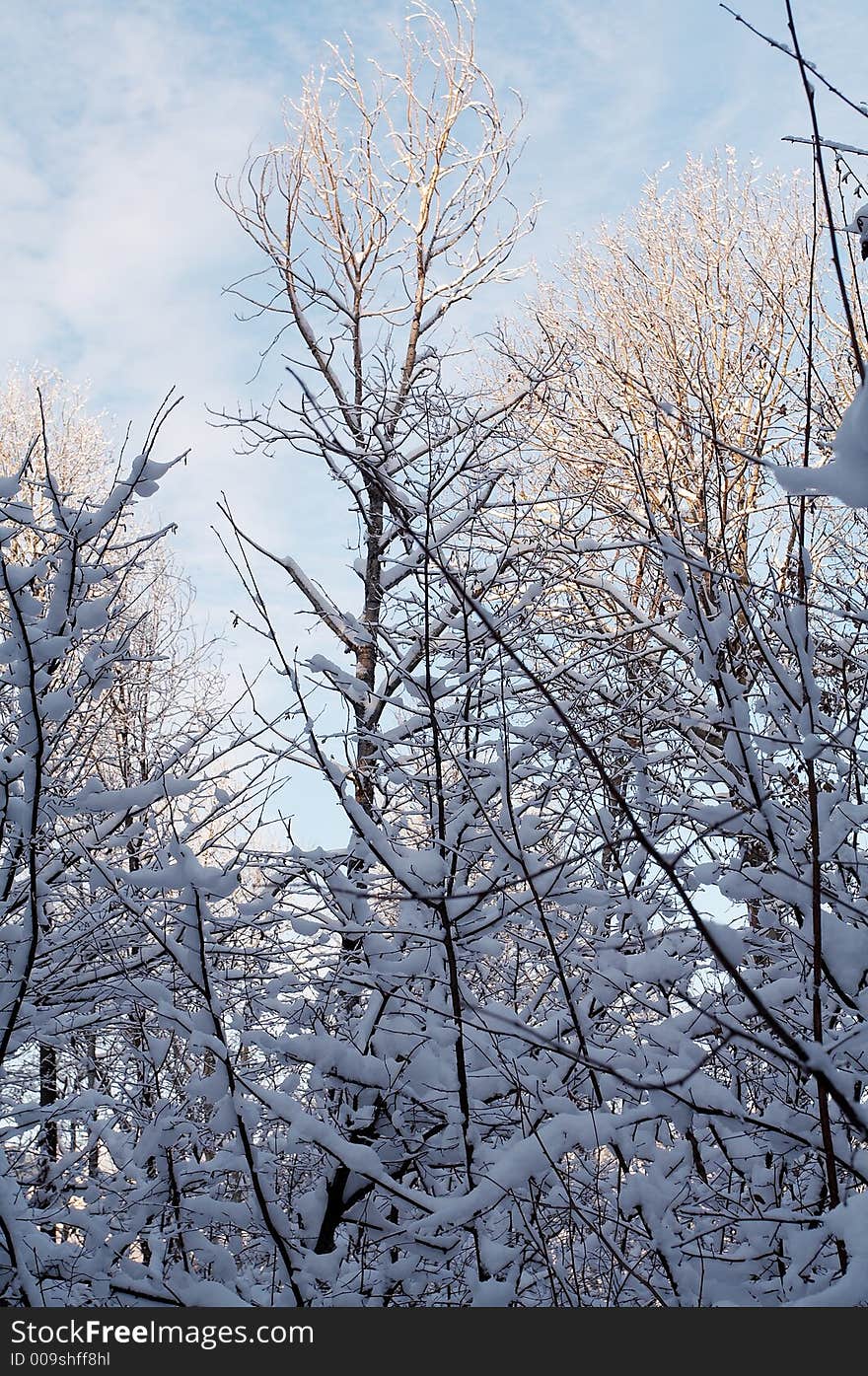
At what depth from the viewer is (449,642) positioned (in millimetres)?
4082

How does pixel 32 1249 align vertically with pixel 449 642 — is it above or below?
below

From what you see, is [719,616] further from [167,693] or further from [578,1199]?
[167,693]

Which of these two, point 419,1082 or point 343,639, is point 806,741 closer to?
point 419,1082

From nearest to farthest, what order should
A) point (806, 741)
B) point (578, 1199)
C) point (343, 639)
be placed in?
point (806, 741), point (578, 1199), point (343, 639)

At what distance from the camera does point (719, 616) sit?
2248 millimetres

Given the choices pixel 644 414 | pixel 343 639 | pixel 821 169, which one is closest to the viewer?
pixel 821 169

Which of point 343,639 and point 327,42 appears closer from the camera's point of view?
point 343,639

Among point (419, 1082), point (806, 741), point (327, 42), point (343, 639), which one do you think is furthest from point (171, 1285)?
point (327, 42)

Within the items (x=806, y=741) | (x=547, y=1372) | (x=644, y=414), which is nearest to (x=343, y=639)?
(x=806, y=741)

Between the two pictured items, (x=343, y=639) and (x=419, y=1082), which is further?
(x=343, y=639)

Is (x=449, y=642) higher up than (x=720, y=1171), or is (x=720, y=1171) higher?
(x=449, y=642)

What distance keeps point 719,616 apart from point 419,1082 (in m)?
1.55

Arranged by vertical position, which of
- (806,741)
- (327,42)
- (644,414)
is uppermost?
(327,42)

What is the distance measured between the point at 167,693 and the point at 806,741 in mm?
8312
